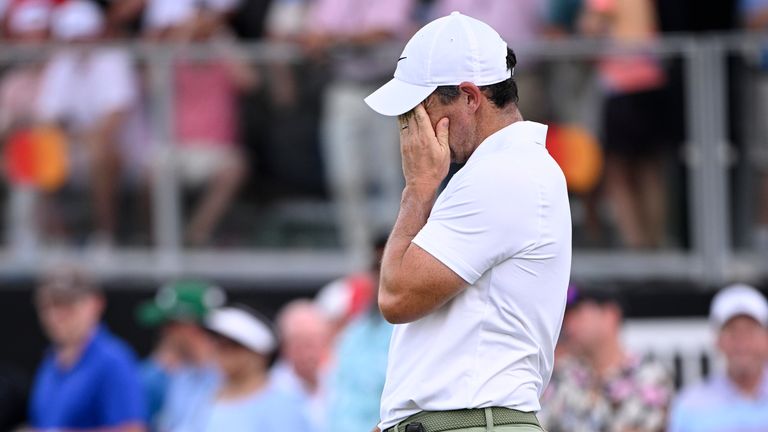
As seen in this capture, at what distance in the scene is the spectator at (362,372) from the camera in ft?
23.1

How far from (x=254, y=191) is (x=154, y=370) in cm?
134

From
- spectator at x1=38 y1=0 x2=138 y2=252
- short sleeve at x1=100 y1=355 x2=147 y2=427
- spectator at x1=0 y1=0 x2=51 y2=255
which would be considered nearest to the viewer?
short sleeve at x1=100 y1=355 x2=147 y2=427

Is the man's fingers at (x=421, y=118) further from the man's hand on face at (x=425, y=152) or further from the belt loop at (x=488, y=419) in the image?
the belt loop at (x=488, y=419)

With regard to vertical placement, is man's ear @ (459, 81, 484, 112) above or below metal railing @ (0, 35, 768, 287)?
above

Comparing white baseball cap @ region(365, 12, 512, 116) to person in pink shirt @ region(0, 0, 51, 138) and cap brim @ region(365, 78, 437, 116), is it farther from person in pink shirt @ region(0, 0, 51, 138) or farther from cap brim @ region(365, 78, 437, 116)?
person in pink shirt @ region(0, 0, 51, 138)

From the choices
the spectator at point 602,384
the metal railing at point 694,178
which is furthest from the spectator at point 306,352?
the spectator at point 602,384

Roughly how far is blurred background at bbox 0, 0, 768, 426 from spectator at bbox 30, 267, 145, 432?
0.93 metres

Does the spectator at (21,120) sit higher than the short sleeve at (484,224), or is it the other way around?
the short sleeve at (484,224)

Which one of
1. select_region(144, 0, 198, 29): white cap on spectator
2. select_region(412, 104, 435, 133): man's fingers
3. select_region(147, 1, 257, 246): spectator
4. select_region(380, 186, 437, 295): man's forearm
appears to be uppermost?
select_region(412, 104, 435, 133): man's fingers

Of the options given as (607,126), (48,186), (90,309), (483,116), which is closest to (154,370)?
(90,309)

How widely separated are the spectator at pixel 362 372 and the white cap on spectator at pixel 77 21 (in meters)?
3.47

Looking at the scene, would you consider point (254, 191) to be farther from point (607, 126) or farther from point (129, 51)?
point (607, 126)

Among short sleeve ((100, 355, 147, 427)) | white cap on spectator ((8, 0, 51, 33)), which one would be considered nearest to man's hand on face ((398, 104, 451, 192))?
short sleeve ((100, 355, 147, 427))

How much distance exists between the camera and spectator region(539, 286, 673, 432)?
680 centimetres
